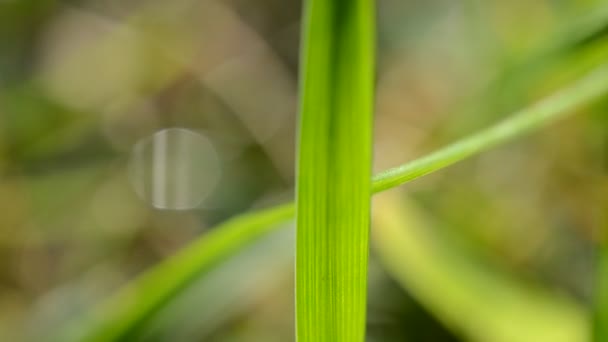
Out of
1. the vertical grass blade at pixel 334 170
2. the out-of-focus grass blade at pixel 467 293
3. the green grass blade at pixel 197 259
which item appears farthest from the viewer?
the out-of-focus grass blade at pixel 467 293

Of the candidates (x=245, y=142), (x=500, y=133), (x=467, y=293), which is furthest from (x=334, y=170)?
(x=245, y=142)

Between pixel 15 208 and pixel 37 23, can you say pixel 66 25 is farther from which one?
pixel 15 208

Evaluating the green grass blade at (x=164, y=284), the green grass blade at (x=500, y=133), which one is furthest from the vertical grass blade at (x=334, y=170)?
the green grass blade at (x=164, y=284)

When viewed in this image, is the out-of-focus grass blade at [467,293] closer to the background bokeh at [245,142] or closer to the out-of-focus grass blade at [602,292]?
the background bokeh at [245,142]

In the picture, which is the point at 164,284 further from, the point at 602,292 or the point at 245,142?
the point at 245,142

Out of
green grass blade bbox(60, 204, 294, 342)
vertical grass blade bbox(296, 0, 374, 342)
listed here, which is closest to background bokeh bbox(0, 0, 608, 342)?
green grass blade bbox(60, 204, 294, 342)

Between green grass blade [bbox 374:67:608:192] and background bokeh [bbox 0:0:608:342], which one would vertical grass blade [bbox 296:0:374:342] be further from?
background bokeh [bbox 0:0:608:342]
